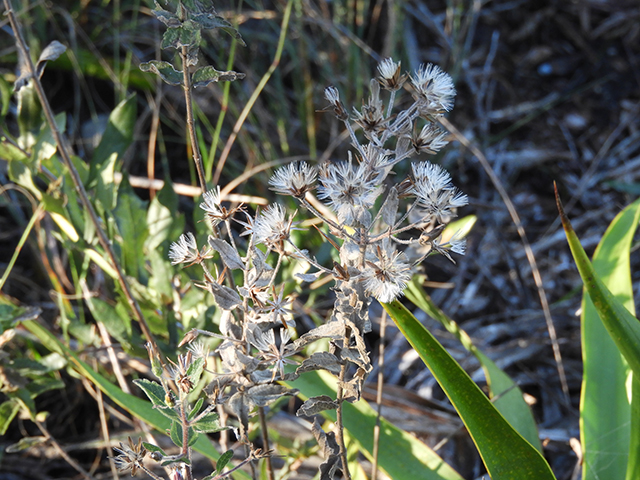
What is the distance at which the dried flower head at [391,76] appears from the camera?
61 centimetres

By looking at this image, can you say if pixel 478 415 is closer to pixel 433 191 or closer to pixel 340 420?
pixel 340 420

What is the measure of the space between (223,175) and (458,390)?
4.86 ft

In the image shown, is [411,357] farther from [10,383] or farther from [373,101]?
[373,101]

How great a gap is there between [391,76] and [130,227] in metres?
0.73

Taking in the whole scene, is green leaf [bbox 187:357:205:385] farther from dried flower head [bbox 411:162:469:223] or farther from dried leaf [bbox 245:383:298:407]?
dried flower head [bbox 411:162:469:223]

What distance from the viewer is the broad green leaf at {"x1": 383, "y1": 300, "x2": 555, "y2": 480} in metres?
0.70

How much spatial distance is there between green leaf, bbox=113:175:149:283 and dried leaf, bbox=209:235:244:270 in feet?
1.82

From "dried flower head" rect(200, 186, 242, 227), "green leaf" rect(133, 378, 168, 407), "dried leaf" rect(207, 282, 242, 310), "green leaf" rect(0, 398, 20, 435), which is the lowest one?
"green leaf" rect(0, 398, 20, 435)

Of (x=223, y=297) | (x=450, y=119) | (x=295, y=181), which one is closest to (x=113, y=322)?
(x=223, y=297)

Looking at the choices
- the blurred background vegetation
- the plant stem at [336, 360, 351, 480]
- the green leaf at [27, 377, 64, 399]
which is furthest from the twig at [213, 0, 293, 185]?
the plant stem at [336, 360, 351, 480]

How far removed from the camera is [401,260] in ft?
1.98

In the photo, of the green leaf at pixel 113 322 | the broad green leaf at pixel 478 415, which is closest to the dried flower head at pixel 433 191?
the broad green leaf at pixel 478 415

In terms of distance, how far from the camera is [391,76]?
610 mm

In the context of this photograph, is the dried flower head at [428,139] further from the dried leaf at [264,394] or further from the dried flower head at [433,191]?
the dried leaf at [264,394]
